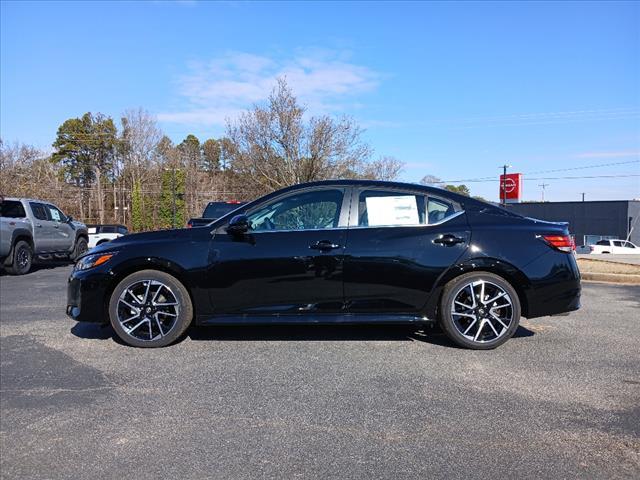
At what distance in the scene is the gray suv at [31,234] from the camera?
38.4 feet

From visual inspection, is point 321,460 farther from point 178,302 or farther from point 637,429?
point 178,302

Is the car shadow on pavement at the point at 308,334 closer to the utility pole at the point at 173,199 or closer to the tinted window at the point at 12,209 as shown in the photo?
the tinted window at the point at 12,209

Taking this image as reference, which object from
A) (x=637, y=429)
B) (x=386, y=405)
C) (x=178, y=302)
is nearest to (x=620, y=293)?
(x=637, y=429)

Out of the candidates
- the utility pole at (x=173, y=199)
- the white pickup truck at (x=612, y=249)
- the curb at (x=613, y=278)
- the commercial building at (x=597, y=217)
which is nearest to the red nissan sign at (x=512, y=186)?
the commercial building at (x=597, y=217)

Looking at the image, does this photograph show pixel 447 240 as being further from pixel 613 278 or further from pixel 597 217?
pixel 597 217

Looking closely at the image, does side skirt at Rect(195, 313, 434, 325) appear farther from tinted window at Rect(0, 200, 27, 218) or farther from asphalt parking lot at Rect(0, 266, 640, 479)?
tinted window at Rect(0, 200, 27, 218)

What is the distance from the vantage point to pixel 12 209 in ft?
41.3

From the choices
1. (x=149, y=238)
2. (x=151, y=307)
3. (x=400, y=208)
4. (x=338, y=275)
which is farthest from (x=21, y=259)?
(x=400, y=208)

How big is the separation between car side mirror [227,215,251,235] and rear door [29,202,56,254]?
382 inches

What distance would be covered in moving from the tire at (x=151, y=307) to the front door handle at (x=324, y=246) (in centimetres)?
132

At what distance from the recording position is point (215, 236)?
16.7 feet

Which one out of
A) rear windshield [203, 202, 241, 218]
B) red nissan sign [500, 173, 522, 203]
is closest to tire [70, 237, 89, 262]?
rear windshield [203, 202, 241, 218]

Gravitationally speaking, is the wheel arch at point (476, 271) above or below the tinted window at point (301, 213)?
below

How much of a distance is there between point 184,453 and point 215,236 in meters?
2.43
